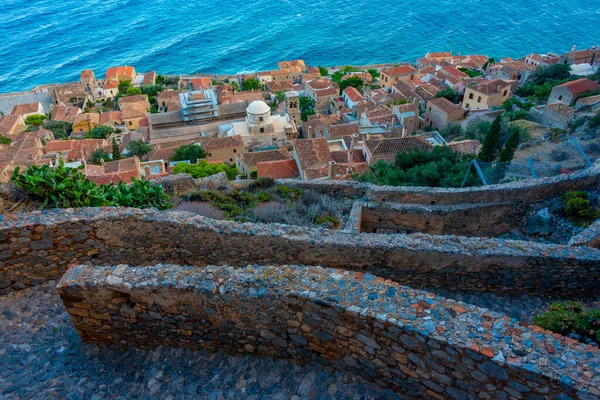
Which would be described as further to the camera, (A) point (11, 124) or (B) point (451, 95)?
(A) point (11, 124)

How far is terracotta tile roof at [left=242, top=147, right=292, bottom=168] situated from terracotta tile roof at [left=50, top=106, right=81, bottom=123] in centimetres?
3722

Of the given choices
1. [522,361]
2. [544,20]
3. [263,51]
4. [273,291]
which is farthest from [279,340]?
[544,20]

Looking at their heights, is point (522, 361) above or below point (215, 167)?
above

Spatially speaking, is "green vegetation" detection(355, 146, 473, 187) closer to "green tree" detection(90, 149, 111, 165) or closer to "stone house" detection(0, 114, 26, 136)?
"green tree" detection(90, 149, 111, 165)

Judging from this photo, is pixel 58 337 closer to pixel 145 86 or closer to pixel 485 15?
pixel 145 86

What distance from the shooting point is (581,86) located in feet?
108

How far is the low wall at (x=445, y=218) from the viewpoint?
9742 mm

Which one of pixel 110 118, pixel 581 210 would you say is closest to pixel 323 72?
pixel 110 118

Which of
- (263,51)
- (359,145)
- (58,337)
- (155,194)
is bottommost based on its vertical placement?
(359,145)

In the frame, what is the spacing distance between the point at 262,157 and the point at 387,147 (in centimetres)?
883

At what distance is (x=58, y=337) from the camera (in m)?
5.51

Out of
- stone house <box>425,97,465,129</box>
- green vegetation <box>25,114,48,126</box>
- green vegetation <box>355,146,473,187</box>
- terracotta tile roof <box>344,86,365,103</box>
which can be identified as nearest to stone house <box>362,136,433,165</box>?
green vegetation <box>355,146,473,187</box>

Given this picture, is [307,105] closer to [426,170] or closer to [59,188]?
[426,170]

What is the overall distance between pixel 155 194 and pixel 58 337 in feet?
14.9
